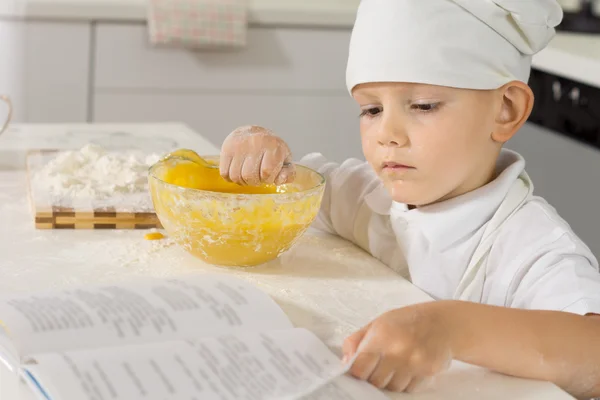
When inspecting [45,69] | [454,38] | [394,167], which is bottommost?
[45,69]

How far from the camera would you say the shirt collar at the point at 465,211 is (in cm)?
111

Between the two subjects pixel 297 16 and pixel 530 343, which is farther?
pixel 297 16

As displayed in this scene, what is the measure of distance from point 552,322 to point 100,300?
428 mm

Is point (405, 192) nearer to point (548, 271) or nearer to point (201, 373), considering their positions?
point (548, 271)

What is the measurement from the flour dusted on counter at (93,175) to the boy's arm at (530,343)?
0.59 metres

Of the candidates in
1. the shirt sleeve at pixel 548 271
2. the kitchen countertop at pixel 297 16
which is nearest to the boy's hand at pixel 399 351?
the shirt sleeve at pixel 548 271

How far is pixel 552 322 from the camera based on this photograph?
2.65ft

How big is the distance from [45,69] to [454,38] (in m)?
1.92

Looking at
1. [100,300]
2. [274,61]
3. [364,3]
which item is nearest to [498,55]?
[364,3]

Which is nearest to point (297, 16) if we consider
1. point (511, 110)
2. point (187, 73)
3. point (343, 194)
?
point (187, 73)

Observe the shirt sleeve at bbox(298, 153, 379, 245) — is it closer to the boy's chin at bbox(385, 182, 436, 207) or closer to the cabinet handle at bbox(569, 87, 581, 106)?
the boy's chin at bbox(385, 182, 436, 207)

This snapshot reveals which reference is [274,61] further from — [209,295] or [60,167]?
[209,295]

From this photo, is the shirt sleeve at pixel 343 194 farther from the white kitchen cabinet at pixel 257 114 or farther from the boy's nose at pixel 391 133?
the white kitchen cabinet at pixel 257 114

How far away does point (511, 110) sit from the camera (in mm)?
1127
